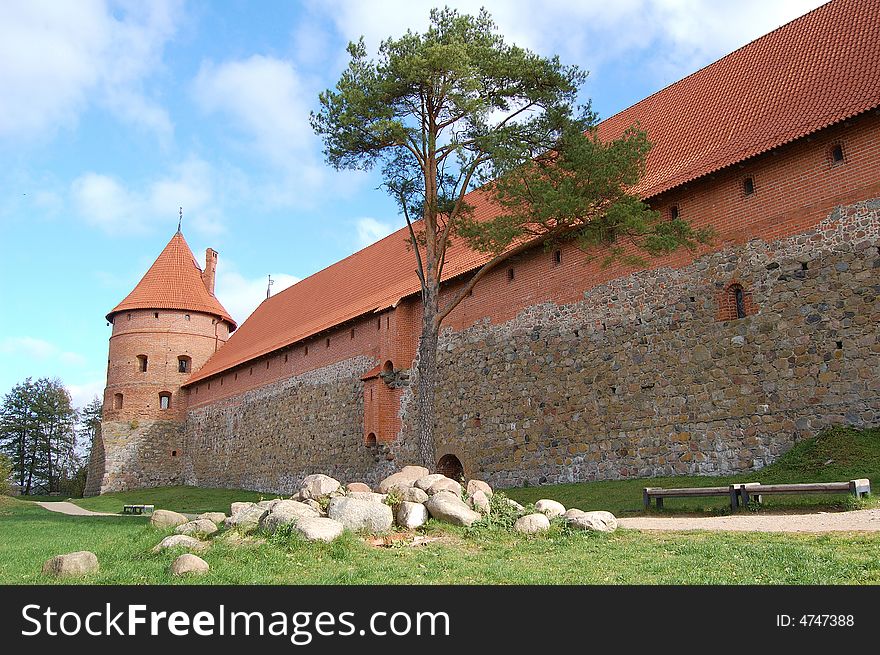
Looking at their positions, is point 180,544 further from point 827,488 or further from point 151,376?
point 151,376

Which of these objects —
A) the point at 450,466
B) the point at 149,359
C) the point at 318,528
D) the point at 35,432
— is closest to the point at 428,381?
the point at 450,466

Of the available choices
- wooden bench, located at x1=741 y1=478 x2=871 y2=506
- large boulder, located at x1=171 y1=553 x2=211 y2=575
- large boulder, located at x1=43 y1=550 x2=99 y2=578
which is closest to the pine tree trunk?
wooden bench, located at x1=741 y1=478 x2=871 y2=506

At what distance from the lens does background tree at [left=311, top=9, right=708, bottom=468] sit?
39.1ft

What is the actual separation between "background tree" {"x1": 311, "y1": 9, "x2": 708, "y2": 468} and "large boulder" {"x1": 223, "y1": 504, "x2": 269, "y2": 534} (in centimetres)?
473

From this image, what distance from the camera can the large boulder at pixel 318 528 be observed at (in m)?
6.93

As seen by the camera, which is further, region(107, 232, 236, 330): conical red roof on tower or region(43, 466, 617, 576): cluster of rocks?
region(107, 232, 236, 330): conical red roof on tower

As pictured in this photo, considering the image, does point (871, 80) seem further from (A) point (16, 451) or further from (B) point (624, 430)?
(A) point (16, 451)

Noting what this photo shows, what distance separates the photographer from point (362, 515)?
7.68 metres

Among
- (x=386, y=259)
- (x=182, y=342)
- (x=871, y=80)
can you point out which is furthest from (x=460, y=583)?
(x=182, y=342)

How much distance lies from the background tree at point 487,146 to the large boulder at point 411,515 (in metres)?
4.54

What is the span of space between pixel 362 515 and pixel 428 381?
532 centimetres

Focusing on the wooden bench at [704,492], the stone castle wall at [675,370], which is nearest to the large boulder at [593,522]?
the wooden bench at [704,492]

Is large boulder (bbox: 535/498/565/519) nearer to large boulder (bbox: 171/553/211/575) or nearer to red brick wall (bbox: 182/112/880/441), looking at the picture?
large boulder (bbox: 171/553/211/575)

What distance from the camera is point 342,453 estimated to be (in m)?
21.3
